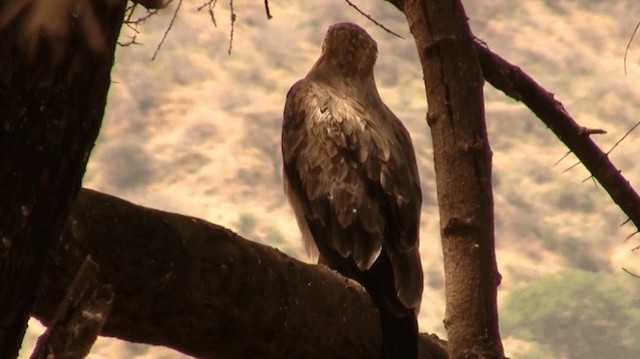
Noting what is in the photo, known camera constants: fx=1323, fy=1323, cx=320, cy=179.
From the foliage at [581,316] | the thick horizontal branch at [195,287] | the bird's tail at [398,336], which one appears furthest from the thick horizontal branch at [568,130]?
the foliage at [581,316]

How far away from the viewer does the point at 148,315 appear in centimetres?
303

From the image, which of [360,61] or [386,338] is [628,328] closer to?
[360,61]

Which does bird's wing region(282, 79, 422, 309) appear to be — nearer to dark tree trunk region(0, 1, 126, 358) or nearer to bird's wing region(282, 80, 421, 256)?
bird's wing region(282, 80, 421, 256)

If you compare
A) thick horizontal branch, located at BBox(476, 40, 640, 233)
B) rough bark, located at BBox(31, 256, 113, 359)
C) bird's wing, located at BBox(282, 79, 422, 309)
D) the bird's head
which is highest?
thick horizontal branch, located at BBox(476, 40, 640, 233)

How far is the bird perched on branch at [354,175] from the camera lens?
15.0ft

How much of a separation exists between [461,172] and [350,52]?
249cm

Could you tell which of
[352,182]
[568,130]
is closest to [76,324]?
[568,130]

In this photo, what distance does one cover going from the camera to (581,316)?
86.7 ft

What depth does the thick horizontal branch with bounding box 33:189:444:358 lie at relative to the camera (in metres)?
2.92

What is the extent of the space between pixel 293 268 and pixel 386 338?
1.44ft

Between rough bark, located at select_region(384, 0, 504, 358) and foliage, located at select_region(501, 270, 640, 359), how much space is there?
21939 millimetres

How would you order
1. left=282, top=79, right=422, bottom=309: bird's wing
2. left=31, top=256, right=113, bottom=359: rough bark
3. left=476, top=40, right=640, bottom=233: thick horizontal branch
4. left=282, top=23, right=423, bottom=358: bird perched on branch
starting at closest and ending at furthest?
1. left=31, top=256, right=113, bottom=359: rough bark
2. left=476, top=40, right=640, bottom=233: thick horizontal branch
3. left=282, top=23, right=423, bottom=358: bird perched on branch
4. left=282, top=79, right=422, bottom=309: bird's wing

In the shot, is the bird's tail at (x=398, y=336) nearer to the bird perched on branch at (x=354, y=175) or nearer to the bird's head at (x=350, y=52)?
the bird perched on branch at (x=354, y=175)

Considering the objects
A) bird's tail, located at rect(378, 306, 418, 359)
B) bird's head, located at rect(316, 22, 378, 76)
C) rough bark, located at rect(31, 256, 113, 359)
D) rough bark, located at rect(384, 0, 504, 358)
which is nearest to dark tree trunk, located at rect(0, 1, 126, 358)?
rough bark, located at rect(31, 256, 113, 359)
